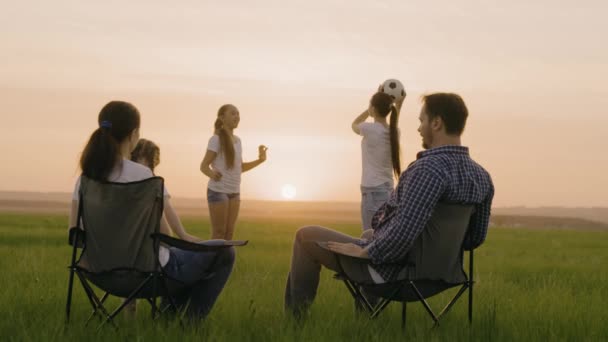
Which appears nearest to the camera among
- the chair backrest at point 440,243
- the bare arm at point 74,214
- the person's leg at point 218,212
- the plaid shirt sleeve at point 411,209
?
the plaid shirt sleeve at point 411,209

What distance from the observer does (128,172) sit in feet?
12.8

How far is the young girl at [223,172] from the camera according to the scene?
7266mm

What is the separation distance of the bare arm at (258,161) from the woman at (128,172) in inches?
147

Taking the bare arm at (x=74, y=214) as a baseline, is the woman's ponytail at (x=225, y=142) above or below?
above

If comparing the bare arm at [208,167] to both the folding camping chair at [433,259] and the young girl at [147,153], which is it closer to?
the young girl at [147,153]

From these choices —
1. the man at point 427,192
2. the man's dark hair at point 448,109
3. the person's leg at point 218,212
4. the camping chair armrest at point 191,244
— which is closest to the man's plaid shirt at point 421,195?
the man at point 427,192

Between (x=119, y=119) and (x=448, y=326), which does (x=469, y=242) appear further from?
(x=119, y=119)

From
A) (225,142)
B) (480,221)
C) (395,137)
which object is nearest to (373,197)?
(395,137)

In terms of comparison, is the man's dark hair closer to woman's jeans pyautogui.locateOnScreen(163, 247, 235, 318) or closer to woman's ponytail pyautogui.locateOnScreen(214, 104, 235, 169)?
woman's jeans pyautogui.locateOnScreen(163, 247, 235, 318)

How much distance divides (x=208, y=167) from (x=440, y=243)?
3820 mm

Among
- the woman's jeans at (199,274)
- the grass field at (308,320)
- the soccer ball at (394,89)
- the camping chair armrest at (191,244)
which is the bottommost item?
the grass field at (308,320)

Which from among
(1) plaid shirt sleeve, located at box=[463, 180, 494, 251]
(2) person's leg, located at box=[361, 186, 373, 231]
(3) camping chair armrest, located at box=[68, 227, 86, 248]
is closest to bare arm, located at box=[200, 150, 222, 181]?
(2) person's leg, located at box=[361, 186, 373, 231]

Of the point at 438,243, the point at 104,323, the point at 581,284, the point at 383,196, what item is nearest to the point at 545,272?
the point at 581,284

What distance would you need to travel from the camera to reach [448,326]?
14.7 ft
